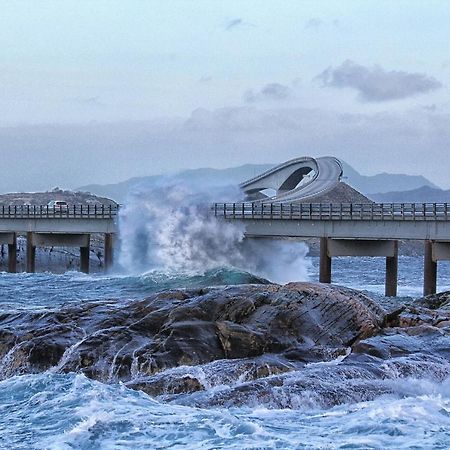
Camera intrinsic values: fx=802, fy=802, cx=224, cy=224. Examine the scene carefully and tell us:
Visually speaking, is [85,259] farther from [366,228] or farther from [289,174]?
[289,174]

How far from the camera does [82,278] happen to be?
2783 inches

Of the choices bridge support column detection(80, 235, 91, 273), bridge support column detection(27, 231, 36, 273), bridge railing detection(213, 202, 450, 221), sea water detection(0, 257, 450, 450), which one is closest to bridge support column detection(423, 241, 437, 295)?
bridge railing detection(213, 202, 450, 221)

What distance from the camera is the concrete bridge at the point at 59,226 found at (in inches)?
2948

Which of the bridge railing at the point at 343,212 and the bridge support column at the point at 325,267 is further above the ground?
the bridge railing at the point at 343,212

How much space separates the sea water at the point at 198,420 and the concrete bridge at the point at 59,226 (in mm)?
50331

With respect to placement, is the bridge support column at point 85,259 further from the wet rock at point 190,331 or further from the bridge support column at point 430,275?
the wet rock at point 190,331

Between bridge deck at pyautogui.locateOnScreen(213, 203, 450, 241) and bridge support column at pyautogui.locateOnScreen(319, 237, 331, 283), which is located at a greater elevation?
bridge deck at pyautogui.locateOnScreen(213, 203, 450, 241)

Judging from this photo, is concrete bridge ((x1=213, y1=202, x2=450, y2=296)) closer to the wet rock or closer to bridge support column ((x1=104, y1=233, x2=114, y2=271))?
bridge support column ((x1=104, y1=233, x2=114, y2=271))

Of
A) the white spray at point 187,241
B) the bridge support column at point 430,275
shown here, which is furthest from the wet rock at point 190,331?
the white spray at point 187,241

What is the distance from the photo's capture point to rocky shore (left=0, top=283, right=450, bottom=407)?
74.1ft

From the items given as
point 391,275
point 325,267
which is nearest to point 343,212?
point 325,267

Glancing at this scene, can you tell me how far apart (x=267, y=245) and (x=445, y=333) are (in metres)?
43.6

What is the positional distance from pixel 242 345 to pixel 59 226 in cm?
5479

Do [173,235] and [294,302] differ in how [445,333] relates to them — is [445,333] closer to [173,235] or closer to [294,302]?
[294,302]
